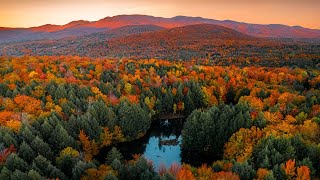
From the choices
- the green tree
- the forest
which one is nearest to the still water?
the forest

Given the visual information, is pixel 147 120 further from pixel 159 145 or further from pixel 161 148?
pixel 161 148

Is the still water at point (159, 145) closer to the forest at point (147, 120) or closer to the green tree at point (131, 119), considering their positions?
the forest at point (147, 120)

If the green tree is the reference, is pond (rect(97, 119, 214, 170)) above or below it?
below

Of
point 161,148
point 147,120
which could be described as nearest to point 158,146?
point 161,148

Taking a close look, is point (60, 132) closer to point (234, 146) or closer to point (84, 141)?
point (84, 141)

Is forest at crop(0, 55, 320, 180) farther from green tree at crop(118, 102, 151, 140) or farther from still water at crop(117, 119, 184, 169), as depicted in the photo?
still water at crop(117, 119, 184, 169)

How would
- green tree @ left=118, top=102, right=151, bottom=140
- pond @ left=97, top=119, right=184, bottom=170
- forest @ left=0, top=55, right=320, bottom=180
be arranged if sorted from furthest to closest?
green tree @ left=118, top=102, right=151, bottom=140
pond @ left=97, top=119, right=184, bottom=170
forest @ left=0, top=55, right=320, bottom=180

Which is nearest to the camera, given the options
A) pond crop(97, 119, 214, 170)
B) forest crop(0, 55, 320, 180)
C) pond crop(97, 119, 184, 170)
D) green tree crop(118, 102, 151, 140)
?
forest crop(0, 55, 320, 180)

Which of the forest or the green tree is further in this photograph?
the green tree
